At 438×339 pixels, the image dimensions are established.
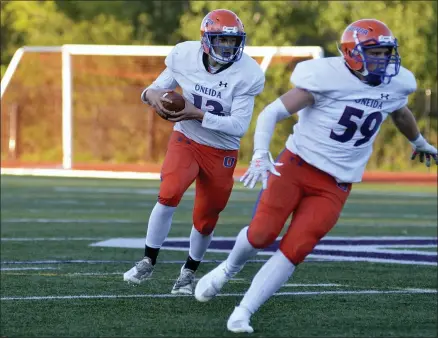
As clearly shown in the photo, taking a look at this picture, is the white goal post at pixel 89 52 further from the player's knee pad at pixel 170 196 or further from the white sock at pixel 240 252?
the white sock at pixel 240 252

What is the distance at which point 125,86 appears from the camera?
2702 cm

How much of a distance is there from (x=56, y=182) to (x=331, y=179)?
546 inches

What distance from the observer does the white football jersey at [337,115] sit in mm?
5668

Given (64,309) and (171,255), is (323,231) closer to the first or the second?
(64,309)

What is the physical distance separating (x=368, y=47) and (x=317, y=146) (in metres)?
0.56

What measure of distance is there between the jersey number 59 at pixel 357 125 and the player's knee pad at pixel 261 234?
590 mm

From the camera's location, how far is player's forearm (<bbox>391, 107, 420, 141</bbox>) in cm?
607

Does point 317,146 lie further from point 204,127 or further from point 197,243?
point 197,243

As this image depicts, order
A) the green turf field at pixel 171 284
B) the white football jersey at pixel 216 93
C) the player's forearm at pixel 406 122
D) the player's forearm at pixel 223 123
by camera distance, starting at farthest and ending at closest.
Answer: the white football jersey at pixel 216 93
the player's forearm at pixel 223 123
the player's forearm at pixel 406 122
the green turf field at pixel 171 284

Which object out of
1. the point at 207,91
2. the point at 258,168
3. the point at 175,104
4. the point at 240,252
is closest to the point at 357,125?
the point at 258,168

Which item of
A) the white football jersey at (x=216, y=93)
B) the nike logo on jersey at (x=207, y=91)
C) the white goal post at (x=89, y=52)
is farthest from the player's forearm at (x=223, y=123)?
the white goal post at (x=89, y=52)

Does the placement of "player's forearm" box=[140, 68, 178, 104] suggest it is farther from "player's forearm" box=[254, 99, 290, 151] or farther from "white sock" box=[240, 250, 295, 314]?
"white sock" box=[240, 250, 295, 314]

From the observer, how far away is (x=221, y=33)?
268 inches

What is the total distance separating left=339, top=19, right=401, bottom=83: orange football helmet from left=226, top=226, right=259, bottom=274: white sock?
3.28 ft
